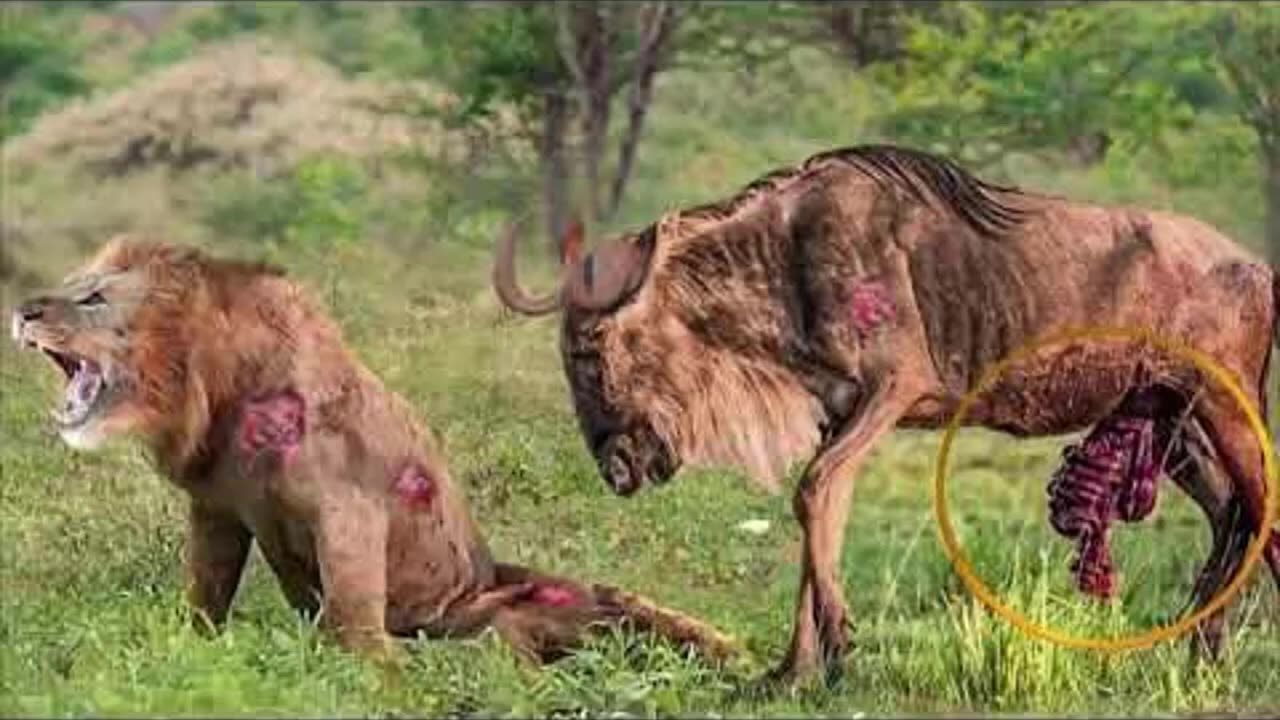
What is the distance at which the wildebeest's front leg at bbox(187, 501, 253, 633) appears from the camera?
25.2ft

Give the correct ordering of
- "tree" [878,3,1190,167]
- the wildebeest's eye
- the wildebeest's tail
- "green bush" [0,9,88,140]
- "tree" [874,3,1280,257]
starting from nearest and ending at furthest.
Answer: the wildebeest's eye, the wildebeest's tail, "tree" [874,3,1280,257], "tree" [878,3,1190,167], "green bush" [0,9,88,140]

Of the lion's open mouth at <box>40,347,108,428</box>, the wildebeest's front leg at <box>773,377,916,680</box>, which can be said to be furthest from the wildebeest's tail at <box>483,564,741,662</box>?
the lion's open mouth at <box>40,347,108,428</box>

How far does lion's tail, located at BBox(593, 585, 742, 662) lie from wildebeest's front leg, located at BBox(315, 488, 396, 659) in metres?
0.69

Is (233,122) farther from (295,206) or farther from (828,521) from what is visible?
(828,521)

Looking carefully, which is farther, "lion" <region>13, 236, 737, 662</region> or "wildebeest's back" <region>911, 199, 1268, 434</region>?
"wildebeest's back" <region>911, 199, 1268, 434</region>

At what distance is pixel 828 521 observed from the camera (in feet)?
24.8

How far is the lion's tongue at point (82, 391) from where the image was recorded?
24.3 feet

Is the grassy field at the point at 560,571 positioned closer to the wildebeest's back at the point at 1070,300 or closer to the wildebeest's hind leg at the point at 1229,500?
the wildebeest's hind leg at the point at 1229,500

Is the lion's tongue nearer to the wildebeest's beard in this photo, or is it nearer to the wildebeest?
the wildebeest

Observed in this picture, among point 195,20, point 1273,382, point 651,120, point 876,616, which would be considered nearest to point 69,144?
point 651,120

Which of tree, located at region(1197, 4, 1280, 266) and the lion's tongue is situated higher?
tree, located at region(1197, 4, 1280, 266)

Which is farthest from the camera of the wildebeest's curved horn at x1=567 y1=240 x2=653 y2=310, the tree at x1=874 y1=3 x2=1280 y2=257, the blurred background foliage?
the tree at x1=874 y1=3 x2=1280 y2=257

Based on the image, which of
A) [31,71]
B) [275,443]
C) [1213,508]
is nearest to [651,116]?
[31,71]

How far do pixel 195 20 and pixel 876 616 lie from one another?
26916 mm
